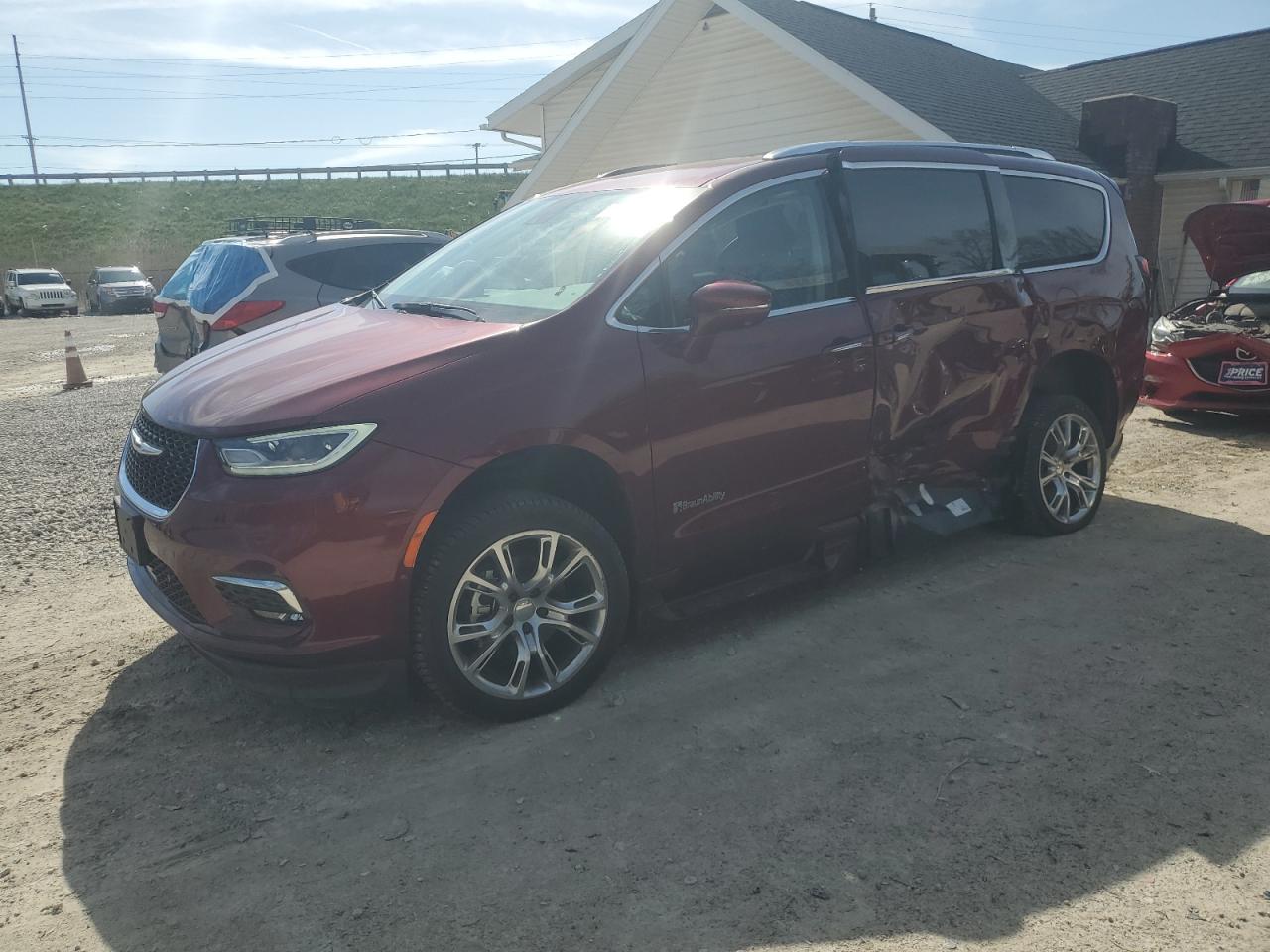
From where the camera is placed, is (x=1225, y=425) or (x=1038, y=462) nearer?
(x=1038, y=462)

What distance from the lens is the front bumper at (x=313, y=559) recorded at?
3.13 metres

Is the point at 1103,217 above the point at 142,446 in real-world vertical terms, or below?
above

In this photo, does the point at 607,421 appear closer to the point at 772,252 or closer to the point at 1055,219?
the point at 772,252

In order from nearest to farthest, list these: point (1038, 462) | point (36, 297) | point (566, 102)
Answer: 1. point (1038, 462)
2. point (566, 102)
3. point (36, 297)

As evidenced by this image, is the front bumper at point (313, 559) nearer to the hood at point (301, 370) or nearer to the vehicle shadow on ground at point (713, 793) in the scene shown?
the hood at point (301, 370)

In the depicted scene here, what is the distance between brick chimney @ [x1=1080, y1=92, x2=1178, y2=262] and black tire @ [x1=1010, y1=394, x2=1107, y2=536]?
13993 mm

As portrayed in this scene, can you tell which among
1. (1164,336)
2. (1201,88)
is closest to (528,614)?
(1164,336)

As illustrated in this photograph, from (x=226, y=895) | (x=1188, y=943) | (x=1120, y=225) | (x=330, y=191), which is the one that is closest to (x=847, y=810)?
(x=1188, y=943)

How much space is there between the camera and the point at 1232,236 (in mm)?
9359

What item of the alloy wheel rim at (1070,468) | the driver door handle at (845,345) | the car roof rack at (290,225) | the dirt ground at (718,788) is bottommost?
the dirt ground at (718,788)

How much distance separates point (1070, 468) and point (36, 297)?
113 feet

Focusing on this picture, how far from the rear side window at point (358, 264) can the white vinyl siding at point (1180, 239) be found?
14152mm

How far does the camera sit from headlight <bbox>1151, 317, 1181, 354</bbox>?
343 inches

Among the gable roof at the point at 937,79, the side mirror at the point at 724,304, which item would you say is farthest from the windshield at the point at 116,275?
the side mirror at the point at 724,304
